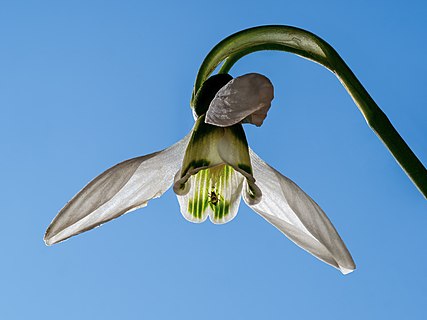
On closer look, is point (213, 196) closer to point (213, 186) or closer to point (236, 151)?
point (213, 186)

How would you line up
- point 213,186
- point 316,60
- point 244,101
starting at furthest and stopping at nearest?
point 213,186 < point 316,60 < point 244,101

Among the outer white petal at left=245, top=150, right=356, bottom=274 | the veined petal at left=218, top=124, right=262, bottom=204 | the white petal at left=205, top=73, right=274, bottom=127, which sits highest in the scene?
the veined petal at left=218, top=124, right=262, bottom=204

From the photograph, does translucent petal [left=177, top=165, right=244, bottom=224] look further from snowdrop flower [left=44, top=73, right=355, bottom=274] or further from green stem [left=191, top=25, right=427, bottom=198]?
green stem [left=191, top=25, right=427, bottom=198]

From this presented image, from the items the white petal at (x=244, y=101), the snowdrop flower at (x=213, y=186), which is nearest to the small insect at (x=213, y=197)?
the snowdrop flower at (x=213, y=186)

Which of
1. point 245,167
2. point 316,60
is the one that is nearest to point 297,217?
point 245,167

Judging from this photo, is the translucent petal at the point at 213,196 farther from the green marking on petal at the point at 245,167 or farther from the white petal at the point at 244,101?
the white petal at the point at 244,101

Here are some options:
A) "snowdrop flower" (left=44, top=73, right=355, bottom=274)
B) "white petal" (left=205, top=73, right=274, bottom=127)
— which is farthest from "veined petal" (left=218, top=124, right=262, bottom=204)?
"white petal" (left=205, top=73, right=274, bottom=127)

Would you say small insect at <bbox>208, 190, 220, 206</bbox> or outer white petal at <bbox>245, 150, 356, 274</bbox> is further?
small insect at <bbox>208, 190, 220, 206</bbox>

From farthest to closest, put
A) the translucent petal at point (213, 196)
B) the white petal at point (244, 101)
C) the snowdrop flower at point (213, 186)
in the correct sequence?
the translucent petal at point (213, 196), the snowdrop flower at point (213, 186), the white petal at point (244, 101)
